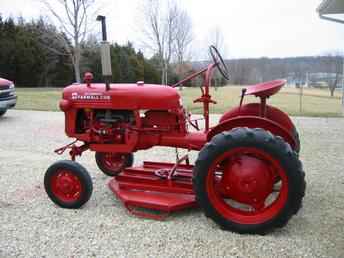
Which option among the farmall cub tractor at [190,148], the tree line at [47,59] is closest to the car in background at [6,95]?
the farmall cub tractor at [190,148]

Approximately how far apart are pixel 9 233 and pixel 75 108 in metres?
1.34

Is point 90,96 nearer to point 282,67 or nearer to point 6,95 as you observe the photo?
point 6,95

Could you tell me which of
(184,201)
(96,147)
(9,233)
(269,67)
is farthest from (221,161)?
(269,67)

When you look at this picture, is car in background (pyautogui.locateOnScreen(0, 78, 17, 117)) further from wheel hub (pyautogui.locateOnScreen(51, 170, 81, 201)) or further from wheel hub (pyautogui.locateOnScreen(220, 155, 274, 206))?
wheel hub (pyautogui.locateOnScreen(220, 155, 274, 206))

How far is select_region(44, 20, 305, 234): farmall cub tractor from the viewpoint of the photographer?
2.90m

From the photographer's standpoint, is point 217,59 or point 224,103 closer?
point 217,59

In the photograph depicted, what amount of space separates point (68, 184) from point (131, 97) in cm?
102

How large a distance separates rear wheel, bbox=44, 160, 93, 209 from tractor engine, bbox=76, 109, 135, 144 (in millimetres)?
420

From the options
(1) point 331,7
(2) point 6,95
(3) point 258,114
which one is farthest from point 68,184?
(1) point 331,7

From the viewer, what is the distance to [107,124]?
148 inches

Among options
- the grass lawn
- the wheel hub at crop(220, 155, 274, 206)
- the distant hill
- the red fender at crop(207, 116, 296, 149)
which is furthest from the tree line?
the wheel hub at crop(220, 155, 274, 206)

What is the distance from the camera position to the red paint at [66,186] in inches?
139

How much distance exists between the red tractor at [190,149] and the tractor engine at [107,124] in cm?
1

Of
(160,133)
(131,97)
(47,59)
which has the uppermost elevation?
(47,59)
